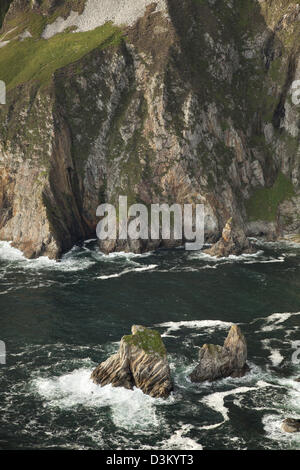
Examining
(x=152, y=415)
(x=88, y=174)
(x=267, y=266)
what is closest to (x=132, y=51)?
(x=88, y=174)

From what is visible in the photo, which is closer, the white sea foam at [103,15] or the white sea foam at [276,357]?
the white sea foam at [276,357]

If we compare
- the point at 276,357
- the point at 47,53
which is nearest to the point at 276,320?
the point at 276,357

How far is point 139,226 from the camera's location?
486 feet

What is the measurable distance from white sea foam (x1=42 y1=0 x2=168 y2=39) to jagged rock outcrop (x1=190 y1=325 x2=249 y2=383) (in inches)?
4941

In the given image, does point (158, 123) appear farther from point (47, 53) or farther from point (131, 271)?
point (131, 271)

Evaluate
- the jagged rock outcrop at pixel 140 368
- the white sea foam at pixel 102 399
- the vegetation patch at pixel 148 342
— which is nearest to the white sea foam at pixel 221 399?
the white sea foam at pixel 102 399

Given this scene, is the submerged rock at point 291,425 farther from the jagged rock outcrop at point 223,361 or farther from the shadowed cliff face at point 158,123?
the shadowed cliff face at point 158,123

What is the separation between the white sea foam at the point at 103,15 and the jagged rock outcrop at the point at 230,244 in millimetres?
78180

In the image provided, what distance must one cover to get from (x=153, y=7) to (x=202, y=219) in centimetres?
7433

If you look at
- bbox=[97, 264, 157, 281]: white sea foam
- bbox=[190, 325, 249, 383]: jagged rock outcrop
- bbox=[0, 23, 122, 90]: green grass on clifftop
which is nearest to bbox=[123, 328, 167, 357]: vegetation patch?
bbox=[190, 325, 249, 383]: jagged rock outcrop

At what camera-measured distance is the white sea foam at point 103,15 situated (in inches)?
7165

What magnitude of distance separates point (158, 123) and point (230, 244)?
43.3 meters

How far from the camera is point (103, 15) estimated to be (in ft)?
618
